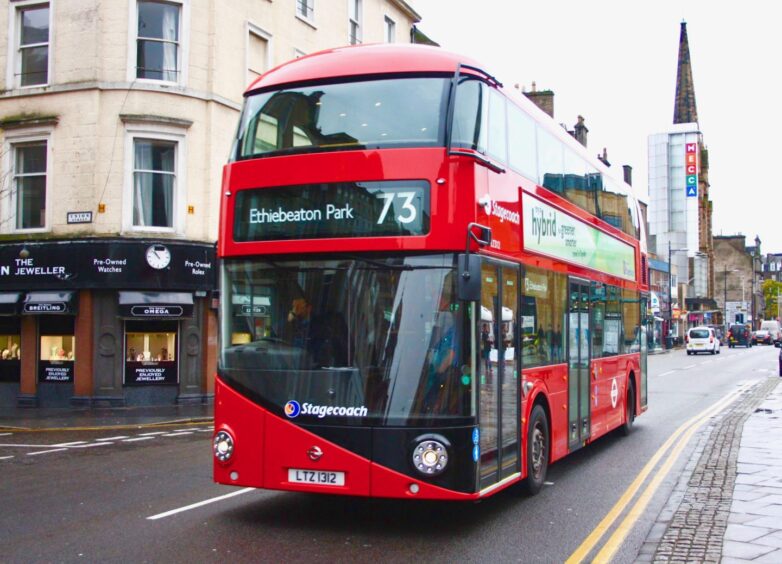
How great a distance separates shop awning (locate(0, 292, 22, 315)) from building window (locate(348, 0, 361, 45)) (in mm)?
14353

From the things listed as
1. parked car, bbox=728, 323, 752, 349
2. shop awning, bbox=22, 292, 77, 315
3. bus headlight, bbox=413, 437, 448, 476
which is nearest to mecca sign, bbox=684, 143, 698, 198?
parked car, bbox=728, 323, 752, 349

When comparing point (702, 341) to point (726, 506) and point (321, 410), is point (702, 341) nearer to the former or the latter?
point (726, 506)

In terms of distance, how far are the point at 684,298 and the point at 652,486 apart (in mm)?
102982

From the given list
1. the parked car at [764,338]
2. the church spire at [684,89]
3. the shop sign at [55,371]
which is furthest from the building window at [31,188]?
the church spire at [684,89]

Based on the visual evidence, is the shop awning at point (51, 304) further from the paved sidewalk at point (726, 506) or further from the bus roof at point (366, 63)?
the paved sidewalk at point (726, 506)

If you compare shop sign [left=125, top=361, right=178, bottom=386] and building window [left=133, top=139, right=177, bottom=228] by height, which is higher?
building window [left=133, top=139, right=177, bottom=228]

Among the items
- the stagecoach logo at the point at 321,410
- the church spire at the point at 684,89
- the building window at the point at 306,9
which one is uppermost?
the church spire at the point at 684,89

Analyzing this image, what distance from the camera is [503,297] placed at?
8.39m

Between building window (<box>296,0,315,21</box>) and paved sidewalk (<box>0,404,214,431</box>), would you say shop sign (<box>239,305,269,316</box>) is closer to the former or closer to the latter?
paved sidewalk (<box>0,404,214,431</box>)

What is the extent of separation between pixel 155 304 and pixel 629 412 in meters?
12.6

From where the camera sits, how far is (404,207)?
7.40 meters

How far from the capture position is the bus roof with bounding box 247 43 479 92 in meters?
7.84

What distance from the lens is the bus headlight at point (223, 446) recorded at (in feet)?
25.5

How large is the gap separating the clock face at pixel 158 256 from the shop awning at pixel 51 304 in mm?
2138
